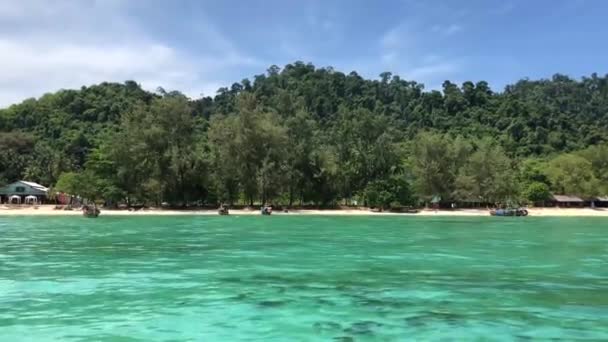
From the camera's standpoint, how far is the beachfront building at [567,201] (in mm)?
101562

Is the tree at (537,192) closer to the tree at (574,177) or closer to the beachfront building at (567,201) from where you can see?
the tree at (574,177)

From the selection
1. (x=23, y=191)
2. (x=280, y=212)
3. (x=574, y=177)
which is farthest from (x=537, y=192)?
(x=23, y=191)

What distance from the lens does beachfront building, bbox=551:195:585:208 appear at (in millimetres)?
101562

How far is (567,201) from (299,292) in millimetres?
94784

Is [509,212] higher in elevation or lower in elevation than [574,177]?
lower

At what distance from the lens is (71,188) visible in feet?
274

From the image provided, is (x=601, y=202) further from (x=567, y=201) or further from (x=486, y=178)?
(x=486, y=178)

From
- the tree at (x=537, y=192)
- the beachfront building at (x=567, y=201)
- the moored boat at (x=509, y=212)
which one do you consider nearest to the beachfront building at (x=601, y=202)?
the beachfront building at (x=567, y=201)

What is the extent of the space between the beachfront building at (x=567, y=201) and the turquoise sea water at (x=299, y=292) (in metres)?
70.4

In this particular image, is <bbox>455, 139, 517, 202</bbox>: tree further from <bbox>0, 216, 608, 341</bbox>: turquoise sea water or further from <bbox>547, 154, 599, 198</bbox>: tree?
<bbox>0, 216, 608, 341</bbox>: turquoise sea water

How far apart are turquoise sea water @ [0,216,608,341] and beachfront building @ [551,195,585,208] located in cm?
7035

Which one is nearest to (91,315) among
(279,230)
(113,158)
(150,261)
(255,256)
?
(150,261)

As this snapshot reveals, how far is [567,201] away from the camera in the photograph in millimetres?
102438

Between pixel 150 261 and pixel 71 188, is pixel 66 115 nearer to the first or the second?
pixel 71 188
